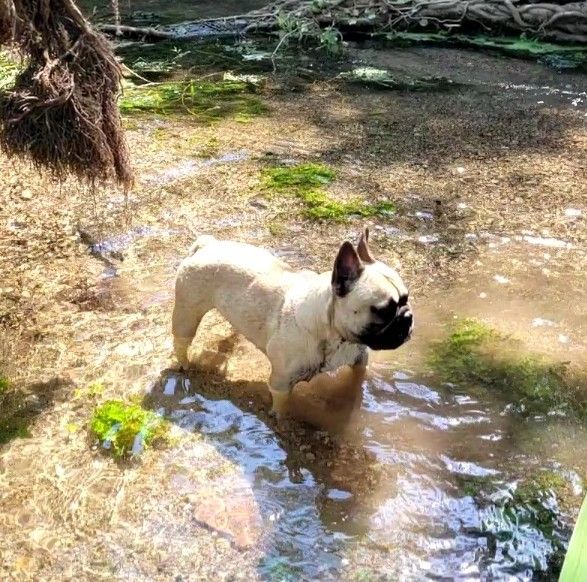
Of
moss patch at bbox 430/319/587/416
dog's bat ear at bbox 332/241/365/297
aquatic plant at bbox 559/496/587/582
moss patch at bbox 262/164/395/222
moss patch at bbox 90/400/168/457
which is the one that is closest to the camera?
aquatic plant at bbox 559/496/587/582

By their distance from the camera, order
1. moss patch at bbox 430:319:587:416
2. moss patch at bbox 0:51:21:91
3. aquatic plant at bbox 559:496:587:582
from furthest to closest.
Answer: moss patch at bbox 0:51:21:91 < moss patch at bbox 430:319:587:416 < aquatic plant at bbox 559:496:587:582

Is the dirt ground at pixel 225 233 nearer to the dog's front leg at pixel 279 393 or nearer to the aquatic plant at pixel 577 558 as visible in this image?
the dog's front leg at pixel 279 393

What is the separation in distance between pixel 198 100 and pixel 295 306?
5.27 metres

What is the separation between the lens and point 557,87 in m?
8.62

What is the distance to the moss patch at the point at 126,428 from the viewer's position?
12.1 ft

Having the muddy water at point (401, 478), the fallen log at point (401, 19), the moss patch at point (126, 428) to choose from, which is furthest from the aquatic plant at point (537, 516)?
the fallen log at point (401, 19)

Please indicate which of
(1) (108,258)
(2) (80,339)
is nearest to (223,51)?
(1) (108,258)

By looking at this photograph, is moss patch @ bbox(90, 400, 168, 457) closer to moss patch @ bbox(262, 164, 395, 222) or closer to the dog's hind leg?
the dog's hind leg

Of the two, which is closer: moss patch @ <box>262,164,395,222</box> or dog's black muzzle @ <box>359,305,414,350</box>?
dog's black muzzle @ <box>359,305,414,350</box>

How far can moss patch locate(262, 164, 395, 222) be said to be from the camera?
5812 millimetres

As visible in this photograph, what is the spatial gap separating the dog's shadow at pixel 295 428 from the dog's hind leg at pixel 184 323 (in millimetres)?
173

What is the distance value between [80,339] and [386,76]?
19.5 feet

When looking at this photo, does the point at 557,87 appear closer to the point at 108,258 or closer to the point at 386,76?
the point at 386,76

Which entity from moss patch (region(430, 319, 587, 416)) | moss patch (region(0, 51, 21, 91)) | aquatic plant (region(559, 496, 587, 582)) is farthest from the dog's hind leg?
aquatic plant (region(559, 496, 587, 582))
